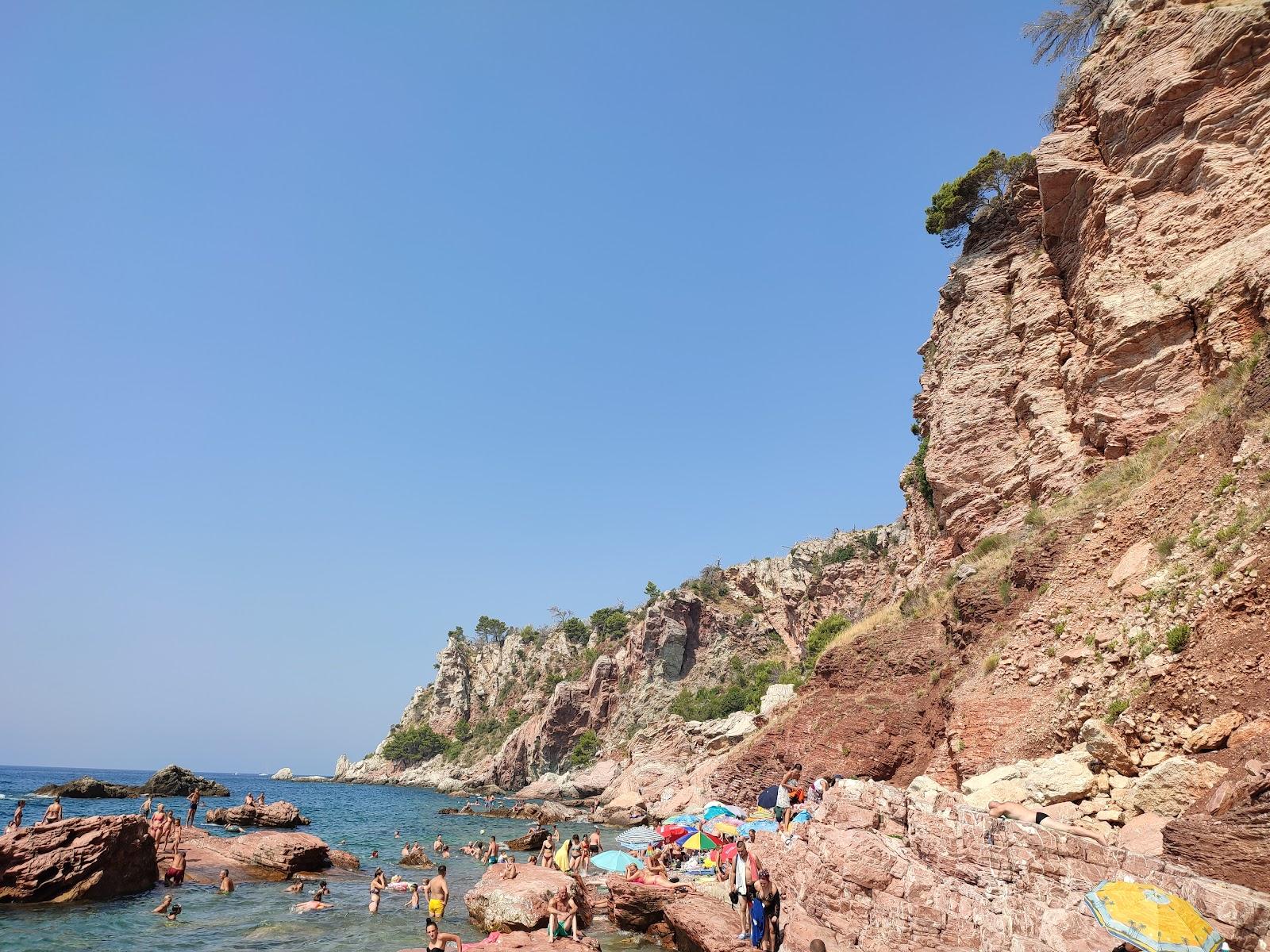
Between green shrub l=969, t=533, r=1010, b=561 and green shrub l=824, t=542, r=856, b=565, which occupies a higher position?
green shrub l=824, t=542, r=856, b=565

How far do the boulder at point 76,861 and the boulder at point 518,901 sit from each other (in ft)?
29.3

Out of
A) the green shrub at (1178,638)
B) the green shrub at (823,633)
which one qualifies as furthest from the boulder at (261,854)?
the green shrub at (823,633)

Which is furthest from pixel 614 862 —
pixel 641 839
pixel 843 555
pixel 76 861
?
pixel 843 555

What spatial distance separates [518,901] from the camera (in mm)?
15891

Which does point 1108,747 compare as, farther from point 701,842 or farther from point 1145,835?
point 701,842

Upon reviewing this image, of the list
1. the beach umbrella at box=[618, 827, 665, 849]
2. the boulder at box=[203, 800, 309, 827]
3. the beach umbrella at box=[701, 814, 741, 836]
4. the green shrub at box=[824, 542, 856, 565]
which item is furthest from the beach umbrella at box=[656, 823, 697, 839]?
the green shrub at box=[824, 542, 856, 565]

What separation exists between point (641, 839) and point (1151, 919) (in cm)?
1869

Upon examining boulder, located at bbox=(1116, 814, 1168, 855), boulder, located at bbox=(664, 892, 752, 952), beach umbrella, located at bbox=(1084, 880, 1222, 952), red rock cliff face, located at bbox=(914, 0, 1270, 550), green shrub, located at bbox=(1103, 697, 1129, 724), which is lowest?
boulder, located at bbox=(664, 892, 752, 952)

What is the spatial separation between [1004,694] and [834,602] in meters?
60.9

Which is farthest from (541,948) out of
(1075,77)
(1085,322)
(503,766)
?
(503,766)

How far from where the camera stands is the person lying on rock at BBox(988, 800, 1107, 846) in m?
10.2

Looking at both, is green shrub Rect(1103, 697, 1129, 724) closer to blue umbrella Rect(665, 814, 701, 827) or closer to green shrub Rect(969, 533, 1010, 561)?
green shrub Rect(969, 533, 1010, 561)

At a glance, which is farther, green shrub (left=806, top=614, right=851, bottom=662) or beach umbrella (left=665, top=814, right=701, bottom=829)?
green shrub (left=806, top=614, right=851, bottom=662)

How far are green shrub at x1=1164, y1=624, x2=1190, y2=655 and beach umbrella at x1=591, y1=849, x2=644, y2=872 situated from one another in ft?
46.1
